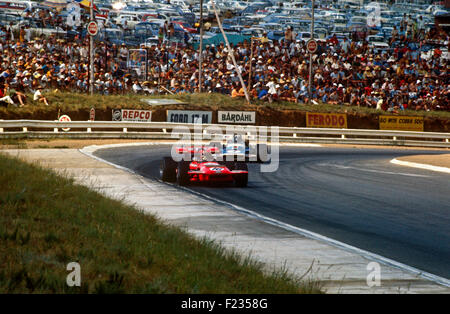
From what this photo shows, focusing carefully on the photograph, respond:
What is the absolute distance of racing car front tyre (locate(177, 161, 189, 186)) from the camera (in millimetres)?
14141

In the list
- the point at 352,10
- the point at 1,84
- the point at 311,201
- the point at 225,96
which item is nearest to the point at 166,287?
the point at 311,201

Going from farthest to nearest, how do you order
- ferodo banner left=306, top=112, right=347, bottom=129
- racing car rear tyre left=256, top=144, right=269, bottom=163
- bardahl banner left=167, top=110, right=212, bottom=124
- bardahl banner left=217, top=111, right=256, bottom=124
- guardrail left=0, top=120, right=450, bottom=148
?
ferodo banner left=306, top=112, right=347, bottom=129 → bardahl banner left=217, top=111, right=256, bottom=124 → bardahl banner left=167, top=110, right=212, bottom=124 → guardrail left=0, top=120, right=450, bottom=148 → racing car rear tyre left=256, top=144, right=269, bottom=163

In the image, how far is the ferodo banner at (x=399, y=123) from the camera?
35719 millimetres

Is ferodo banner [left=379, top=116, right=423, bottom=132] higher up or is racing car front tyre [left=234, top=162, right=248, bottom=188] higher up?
racing car front tyre [left=234, top=162, right=248, bottom=188]

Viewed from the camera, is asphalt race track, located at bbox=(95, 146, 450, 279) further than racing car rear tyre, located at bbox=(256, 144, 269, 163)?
No

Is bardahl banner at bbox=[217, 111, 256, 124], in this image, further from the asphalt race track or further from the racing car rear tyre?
the racing car rear tyre

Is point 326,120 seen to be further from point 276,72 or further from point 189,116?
point 189,116

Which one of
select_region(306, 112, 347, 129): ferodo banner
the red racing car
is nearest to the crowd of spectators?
select_region(306, 112, 347, 129): ferodo banner

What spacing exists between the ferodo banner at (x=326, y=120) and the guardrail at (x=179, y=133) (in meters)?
0.51

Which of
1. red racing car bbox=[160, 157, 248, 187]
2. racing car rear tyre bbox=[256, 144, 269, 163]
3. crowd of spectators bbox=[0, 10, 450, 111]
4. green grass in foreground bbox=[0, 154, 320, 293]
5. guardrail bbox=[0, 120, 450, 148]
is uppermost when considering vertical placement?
crowd of spectators bbox=[0, 10, 450, 111]

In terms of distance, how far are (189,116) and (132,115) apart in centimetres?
297

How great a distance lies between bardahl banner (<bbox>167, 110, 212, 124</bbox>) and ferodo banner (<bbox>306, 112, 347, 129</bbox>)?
18.5 feet

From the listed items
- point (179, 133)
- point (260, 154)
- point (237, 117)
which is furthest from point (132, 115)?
point (260, 154)

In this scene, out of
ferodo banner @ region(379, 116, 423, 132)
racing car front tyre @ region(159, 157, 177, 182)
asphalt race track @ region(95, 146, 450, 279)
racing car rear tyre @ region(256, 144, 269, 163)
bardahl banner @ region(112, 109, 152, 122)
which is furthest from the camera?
ferodo banner @ region(379, 116, 423, 132)
